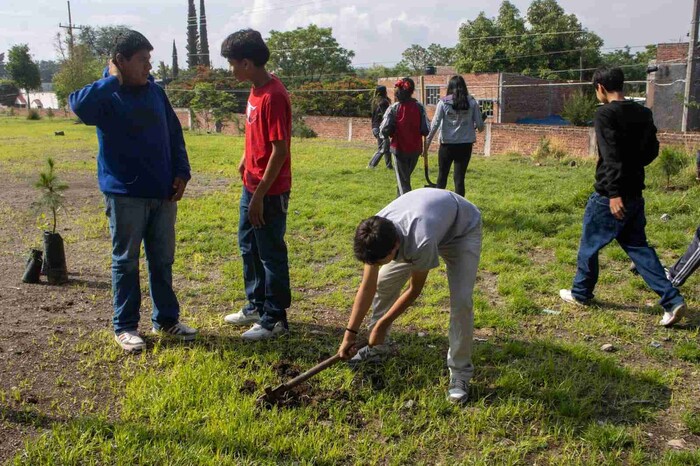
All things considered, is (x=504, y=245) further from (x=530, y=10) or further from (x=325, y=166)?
(x=530, y=10)

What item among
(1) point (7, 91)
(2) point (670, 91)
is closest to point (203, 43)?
(1) point (7, 91)

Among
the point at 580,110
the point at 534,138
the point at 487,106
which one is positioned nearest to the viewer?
the point at 534,138

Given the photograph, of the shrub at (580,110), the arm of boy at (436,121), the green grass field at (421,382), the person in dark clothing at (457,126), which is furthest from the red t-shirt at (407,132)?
the shrub at (580,110)

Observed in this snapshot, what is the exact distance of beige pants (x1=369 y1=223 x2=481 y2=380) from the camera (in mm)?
3521

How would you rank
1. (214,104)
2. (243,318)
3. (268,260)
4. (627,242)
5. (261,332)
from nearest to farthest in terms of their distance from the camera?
(268,260)
(261,332)
(243,318)
(627,242)
(214,104)

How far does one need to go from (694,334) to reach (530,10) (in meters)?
48.7

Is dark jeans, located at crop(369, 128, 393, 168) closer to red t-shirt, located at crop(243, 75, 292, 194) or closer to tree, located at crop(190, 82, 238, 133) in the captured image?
red t-shirt, located at crop(243, 75, 292, 194)

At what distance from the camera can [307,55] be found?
63.9 metres

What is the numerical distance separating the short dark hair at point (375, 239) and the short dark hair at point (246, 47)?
1691 millimetres

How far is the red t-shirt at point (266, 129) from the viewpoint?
13.4ft

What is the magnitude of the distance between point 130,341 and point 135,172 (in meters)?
1.16

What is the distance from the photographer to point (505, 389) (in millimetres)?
3766

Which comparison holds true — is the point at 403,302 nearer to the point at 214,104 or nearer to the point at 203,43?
the point at 214,104

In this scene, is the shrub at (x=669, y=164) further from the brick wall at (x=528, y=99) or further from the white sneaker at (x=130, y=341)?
the brick wall at (x=528, y=99)
